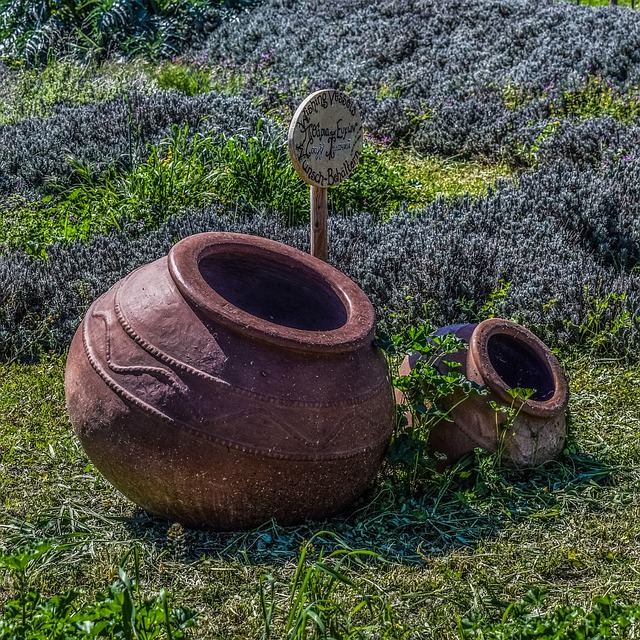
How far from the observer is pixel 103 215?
7.01 meters

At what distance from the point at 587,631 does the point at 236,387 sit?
1431 millimetres

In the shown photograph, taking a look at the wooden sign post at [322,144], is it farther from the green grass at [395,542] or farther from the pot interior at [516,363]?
the green grass at [395,542]

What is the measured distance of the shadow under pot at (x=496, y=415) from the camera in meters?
3.96

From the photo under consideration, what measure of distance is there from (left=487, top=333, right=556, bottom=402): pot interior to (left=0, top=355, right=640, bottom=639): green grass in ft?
1.18

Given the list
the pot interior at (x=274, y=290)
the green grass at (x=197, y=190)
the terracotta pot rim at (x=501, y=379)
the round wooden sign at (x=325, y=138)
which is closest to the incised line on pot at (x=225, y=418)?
the pot interior at (x=274, y=290)

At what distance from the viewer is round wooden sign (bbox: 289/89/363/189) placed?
14.1 feet

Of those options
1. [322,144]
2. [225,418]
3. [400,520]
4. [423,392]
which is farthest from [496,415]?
[322,144]

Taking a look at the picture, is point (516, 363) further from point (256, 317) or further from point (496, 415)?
point (256, 317)

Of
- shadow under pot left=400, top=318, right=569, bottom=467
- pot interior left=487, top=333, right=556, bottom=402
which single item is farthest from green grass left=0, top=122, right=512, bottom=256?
shadow under pot left=400, top=318, right=569, bottom=467

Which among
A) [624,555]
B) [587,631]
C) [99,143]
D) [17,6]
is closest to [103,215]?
[99,143]

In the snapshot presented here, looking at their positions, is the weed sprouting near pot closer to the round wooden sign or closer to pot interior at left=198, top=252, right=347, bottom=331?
pot interior at left=198, top=252, right=347, bottom=331

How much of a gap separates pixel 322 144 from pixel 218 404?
1.65m

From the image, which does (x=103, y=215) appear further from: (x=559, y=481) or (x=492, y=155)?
(x=559, y=481)

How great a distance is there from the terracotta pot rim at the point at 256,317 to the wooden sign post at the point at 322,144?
1.88 feet
